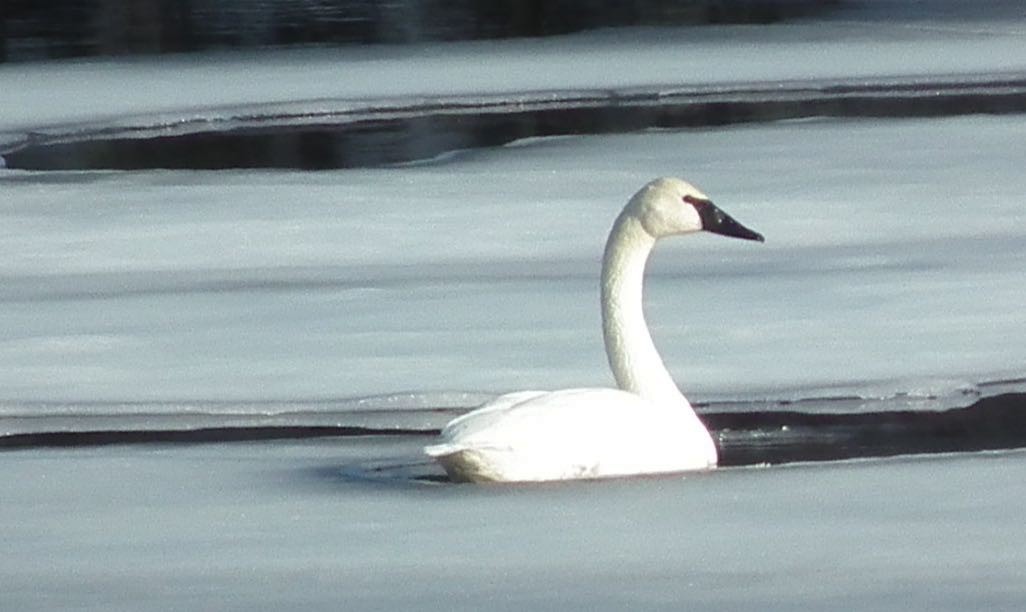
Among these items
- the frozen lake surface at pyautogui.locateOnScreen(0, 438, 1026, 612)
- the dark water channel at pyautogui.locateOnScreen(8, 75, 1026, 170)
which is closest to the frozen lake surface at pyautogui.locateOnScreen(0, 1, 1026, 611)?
the frozen lake surface at pyautogui.locateOnScreen(0, 438, 1026, 612)

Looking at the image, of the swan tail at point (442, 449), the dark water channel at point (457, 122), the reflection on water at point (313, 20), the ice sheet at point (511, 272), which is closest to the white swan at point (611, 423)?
the swan tail at point (442, 449)

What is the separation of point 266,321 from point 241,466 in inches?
71.5

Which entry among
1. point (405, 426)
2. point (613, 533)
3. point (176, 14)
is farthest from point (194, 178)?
point (176, 14)

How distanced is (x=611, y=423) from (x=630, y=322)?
464mm

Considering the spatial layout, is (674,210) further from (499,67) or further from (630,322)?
(499,67)

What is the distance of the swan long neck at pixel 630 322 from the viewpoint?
4922 millimetres

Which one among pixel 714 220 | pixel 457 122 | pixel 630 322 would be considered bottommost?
pixel 457 122

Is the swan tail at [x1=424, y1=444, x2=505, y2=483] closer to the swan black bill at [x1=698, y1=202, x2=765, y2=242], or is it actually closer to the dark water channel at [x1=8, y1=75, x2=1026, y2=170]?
the swan black bill at [x1=698, y1=202, x2=765, y2=242]

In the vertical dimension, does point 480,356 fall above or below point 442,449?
below

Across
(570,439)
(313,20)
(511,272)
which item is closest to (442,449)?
(570,439)

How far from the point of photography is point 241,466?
485 centimetres

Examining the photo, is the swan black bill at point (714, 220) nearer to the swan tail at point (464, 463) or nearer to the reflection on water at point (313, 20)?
the swan tail at point (464, 463)

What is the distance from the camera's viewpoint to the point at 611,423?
4.59 meters

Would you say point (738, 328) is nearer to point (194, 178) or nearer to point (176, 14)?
point (194, 178)
